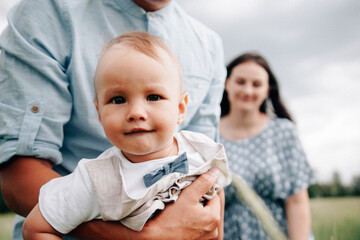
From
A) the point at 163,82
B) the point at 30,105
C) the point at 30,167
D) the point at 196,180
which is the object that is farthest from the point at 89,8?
the point at 196,180

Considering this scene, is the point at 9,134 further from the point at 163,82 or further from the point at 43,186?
the point at 163,82

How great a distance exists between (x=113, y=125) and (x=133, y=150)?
0.39 feet

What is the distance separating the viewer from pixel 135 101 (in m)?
1.23

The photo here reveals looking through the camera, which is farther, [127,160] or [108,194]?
[127,160]

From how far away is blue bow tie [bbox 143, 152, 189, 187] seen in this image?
4.17 ft

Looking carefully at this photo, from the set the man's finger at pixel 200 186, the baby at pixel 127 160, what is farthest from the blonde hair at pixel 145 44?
the man's finger at pixel 200 186

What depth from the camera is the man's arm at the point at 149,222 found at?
1320mm

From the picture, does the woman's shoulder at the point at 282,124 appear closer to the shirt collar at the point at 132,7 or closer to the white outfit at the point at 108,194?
the shirt collar at the point at 132,7

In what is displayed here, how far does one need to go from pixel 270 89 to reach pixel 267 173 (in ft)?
4.59

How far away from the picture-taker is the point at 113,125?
48.8 inches

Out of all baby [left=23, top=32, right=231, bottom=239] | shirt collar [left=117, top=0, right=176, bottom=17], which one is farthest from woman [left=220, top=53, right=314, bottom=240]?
baby [left=23, top=32, right=231, bottom=239]

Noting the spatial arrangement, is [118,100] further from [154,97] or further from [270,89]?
[270,89]

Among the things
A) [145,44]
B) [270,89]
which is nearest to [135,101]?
[145,44]

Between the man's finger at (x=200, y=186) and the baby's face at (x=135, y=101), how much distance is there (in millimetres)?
240
